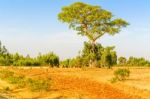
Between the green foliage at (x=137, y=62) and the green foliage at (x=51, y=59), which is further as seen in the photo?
the green foliage at (x=137, y=62)

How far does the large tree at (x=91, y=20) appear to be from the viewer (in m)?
58.3

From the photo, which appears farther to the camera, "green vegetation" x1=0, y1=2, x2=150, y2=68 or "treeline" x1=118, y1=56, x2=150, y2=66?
"treeline" x1=118, y1=56, x2=150, y2=66

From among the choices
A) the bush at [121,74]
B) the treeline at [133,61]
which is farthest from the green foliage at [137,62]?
the bush at [121,74]

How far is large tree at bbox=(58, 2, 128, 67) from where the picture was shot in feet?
191

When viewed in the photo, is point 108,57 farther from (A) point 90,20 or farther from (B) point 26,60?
(B) point 26,60

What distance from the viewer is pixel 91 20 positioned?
5850 centimetres

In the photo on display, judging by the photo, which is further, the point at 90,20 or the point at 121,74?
the point at 90,20

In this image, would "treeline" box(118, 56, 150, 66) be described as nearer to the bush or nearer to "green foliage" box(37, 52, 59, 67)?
"green foliage" box(37, 52, 59, 67)

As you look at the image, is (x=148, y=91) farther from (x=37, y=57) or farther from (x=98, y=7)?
(x=37, y=57)

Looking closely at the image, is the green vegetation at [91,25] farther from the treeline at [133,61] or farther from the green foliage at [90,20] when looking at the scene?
the treeline at [133,61]

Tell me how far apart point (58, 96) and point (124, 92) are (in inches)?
135

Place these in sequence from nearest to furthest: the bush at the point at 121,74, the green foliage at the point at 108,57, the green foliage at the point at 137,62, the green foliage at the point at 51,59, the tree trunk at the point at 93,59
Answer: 1. the bush at the point at 121,74
2. the green foliage at the point at 108,57
3. the tree trunk at the point at 93,59
4. the green foliage at the point at 51,59
5. the green foliage at the point at 137,62

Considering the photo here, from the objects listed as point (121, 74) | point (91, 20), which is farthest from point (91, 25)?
point (121, 74)

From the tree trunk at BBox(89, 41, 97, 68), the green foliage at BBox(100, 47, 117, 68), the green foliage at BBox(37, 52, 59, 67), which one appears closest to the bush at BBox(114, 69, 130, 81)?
the green foliage at BBox(100, 47, 117, 68)
